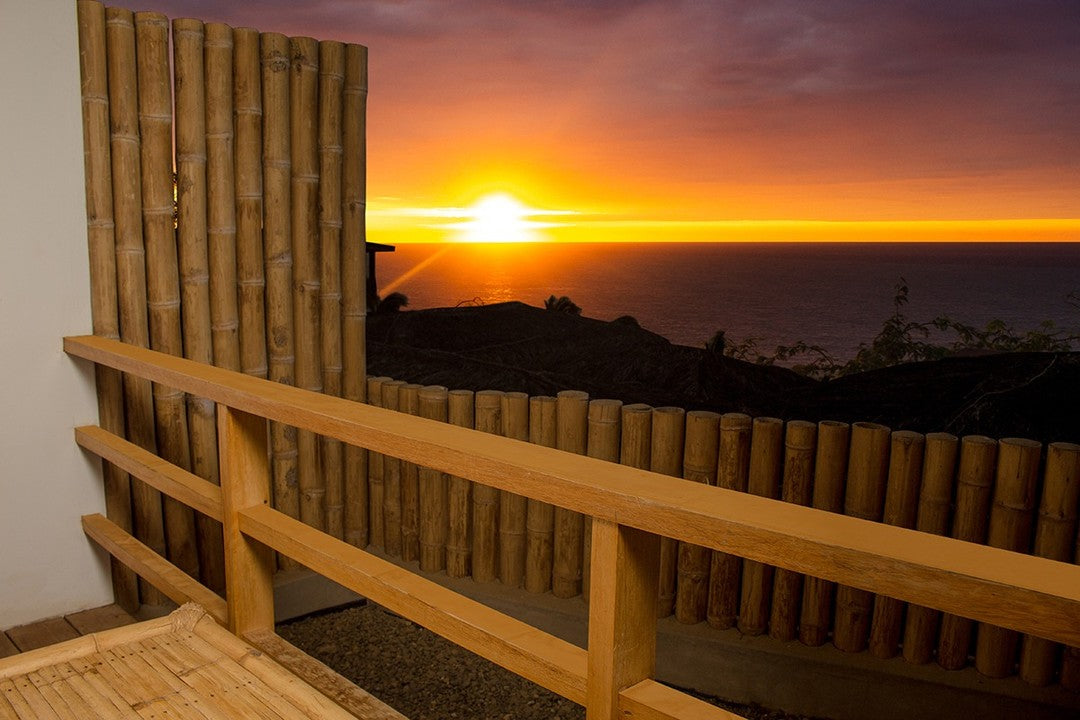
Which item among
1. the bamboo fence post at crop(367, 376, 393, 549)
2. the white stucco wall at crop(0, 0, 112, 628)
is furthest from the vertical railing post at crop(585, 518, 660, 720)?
the bamboo fence post at crop(367, 376, 393, 549)

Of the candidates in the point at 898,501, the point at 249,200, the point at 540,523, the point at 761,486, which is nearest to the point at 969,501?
the point at 898,501

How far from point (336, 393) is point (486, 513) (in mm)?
831

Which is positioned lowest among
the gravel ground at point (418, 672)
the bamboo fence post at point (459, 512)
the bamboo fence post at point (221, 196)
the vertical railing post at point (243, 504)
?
the gravel ground at point (418, 672)

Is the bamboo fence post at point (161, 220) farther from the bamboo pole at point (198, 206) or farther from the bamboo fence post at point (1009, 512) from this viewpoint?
the bamboo fence post at point (1009, 512)

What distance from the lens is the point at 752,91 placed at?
2334cm

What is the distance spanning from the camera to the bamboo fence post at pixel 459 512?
3623mm

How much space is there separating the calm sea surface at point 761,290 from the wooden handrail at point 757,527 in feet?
89.1

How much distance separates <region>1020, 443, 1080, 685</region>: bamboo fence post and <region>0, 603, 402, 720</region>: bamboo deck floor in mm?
2497

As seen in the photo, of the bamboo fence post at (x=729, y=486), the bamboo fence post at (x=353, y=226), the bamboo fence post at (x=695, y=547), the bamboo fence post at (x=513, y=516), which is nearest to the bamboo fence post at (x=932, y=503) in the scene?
the bamboo fence post at (x=729, y=486)

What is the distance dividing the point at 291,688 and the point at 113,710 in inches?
10.9

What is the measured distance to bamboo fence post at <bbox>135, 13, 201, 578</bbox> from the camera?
261 centimetres

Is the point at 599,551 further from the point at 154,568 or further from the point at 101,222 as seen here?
the point at 101,222

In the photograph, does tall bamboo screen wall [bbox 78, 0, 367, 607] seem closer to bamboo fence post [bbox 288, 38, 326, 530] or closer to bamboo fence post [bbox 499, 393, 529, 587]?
bamboo fence post [bbox 288, 38, 326, 530]

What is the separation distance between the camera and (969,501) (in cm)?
297
